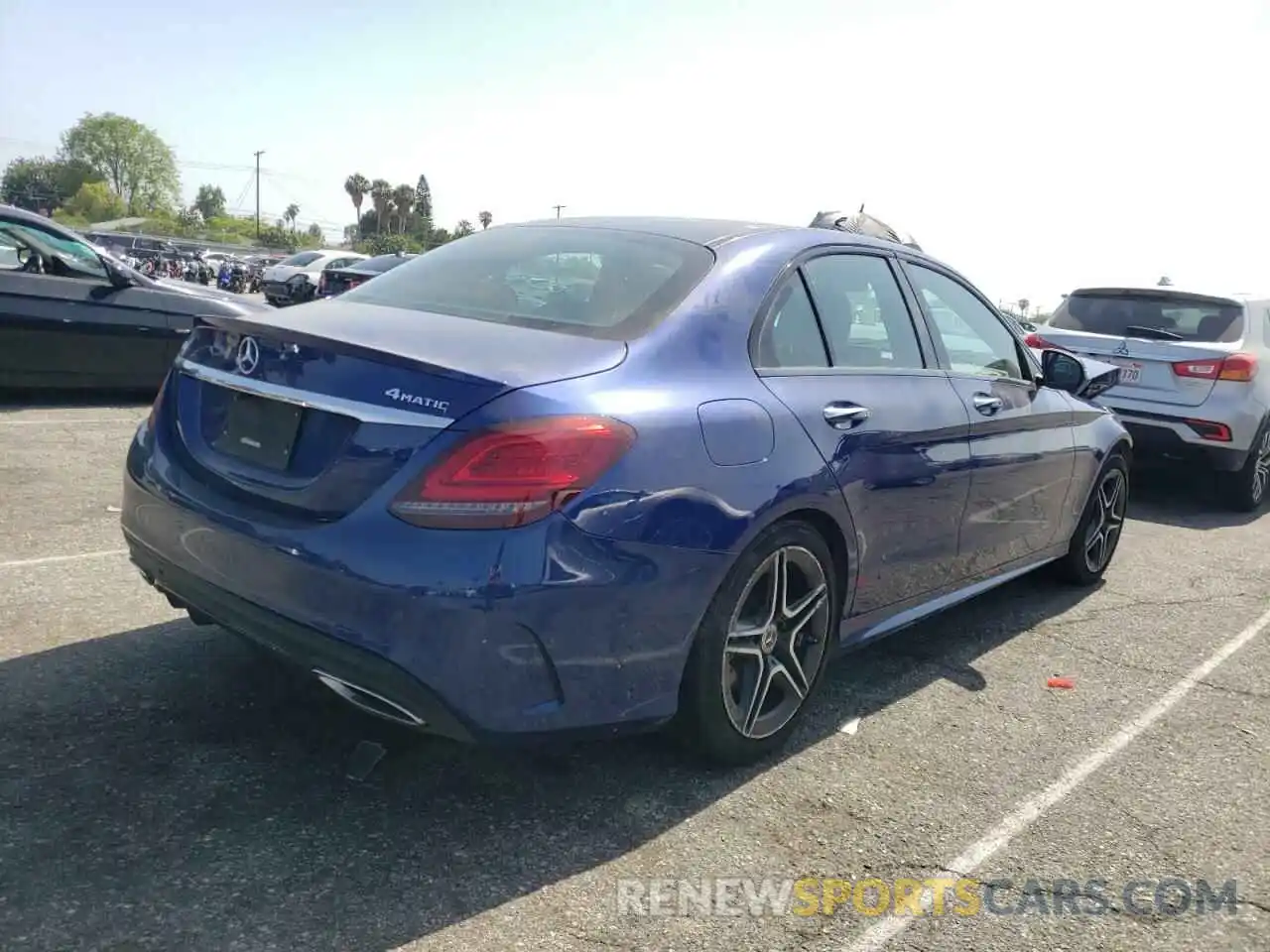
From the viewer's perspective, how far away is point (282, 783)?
2795 mm

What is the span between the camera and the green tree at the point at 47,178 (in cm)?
12650

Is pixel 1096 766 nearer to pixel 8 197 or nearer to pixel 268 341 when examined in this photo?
pixel 268 341

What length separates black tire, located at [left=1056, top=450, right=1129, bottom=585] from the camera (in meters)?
5.26

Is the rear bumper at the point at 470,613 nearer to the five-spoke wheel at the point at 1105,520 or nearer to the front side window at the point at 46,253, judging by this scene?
the five-spoke wheel at the point at 1105,520

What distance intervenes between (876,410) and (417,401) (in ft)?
5.13

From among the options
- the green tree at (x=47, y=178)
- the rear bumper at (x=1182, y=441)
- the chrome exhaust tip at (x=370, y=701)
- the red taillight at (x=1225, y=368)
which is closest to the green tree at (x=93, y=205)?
the green tree at (x=47, y=178)

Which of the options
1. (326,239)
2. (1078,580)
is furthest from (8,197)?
(1078,580)

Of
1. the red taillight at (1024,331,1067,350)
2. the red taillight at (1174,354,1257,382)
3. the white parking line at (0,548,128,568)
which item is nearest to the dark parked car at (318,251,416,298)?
the red taillight at (1024,331,1067,350)

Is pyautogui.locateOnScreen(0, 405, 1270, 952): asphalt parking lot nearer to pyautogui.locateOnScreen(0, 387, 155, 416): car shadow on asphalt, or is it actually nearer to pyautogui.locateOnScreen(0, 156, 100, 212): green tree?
pyautogui.locateOnScreen(0, 387, 155, 416): car shadow on asphalt

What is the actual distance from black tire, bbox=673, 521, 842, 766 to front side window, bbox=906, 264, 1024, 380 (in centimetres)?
126

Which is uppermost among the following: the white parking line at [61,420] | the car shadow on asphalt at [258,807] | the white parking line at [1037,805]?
the white parking line at [61,420]

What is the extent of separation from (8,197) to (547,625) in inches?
5485

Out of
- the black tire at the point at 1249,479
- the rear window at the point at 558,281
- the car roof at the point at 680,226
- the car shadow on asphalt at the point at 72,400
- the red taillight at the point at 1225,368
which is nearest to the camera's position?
the rear window at the point at 558,281

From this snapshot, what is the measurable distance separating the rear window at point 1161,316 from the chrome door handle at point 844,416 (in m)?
5.53
